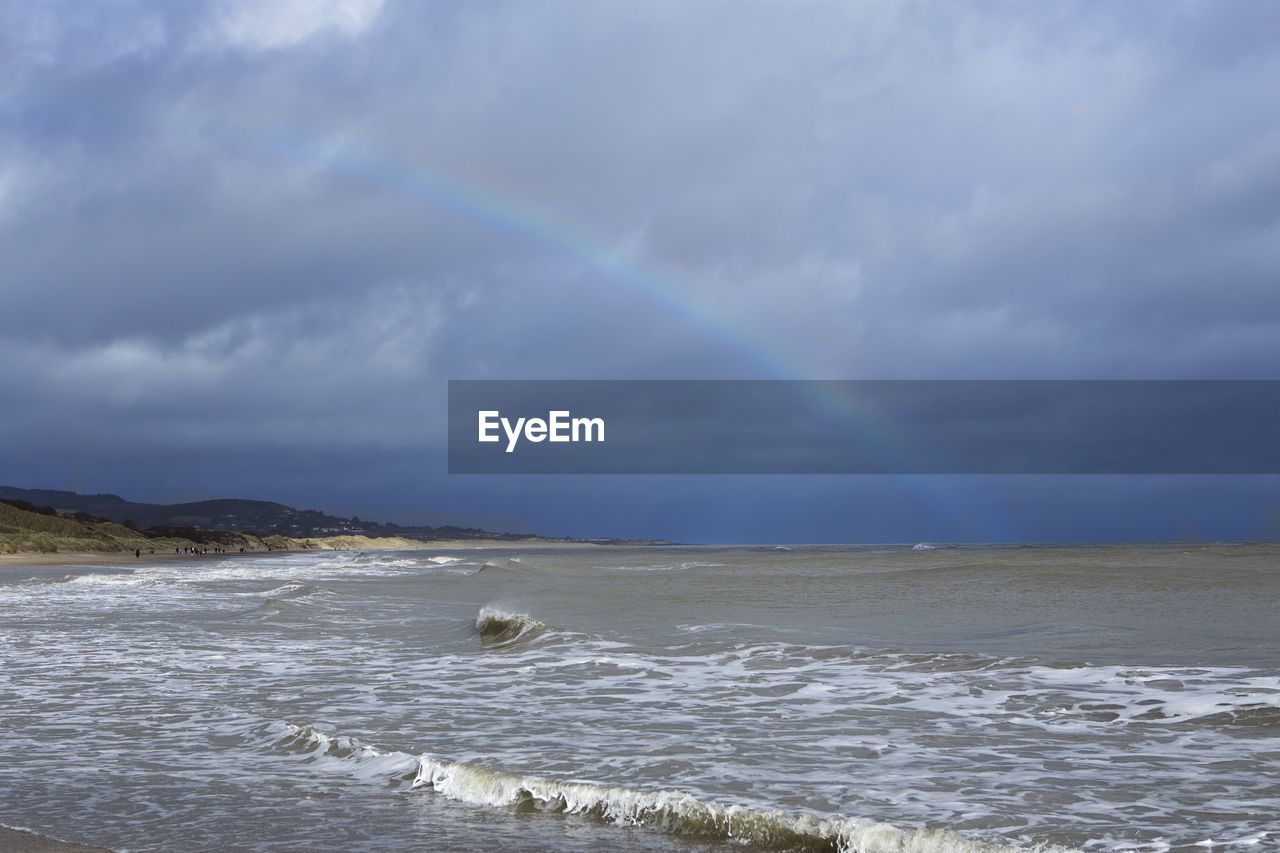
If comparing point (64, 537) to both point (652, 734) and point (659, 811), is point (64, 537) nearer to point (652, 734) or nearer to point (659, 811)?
point (652, 734)

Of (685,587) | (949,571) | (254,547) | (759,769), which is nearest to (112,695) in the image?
(759,769)

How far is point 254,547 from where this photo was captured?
504ft

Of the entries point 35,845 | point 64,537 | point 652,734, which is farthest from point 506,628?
point 64,537

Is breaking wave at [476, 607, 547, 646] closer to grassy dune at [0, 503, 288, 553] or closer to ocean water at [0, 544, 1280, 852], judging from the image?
ocean water at [0, 544, 1280, 852]

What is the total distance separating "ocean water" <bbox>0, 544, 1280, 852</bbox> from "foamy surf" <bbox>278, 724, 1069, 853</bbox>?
0.06ft

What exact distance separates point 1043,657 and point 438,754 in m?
8.57

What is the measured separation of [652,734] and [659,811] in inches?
99.4

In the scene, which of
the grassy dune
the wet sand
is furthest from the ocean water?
the grassy dune

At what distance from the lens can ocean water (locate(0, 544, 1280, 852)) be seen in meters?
6.30

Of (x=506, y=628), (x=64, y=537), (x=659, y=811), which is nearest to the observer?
(x=659, y=811)

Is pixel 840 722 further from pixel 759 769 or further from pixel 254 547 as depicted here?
pixel 254 547

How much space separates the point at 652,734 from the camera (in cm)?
908

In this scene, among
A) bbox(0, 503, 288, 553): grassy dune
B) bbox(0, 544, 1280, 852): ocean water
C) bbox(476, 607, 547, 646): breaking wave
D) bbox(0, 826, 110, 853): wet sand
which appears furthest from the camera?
bbox(0, 503, 288, 553): grassy dune

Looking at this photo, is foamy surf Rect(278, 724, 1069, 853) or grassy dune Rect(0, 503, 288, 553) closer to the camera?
foamy surf Rect(278, 724, 1069, 853)
